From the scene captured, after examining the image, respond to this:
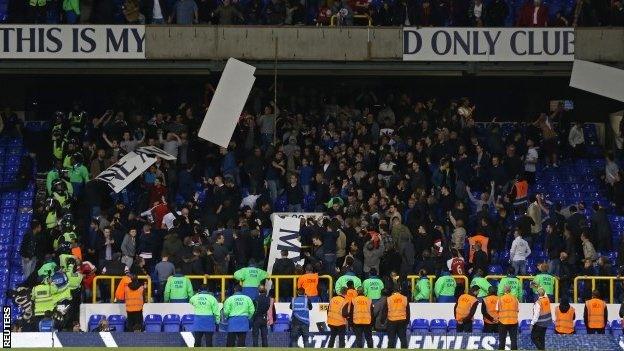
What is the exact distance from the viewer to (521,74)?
38312 mm

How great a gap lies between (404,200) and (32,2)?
874 cm

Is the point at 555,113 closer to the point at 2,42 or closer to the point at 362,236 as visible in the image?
the point at 362,236

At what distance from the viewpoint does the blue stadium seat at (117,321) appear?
3209 centimetres

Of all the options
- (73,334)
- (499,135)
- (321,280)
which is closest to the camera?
(73,334)

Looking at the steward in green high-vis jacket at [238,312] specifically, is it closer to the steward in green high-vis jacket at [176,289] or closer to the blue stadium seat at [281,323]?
the blue stadium seat at [281,323]

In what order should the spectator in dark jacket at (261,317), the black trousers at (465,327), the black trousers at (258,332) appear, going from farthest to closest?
the black trousers at (465,327) < the black trousers at (258,332) < the spectator in dark jacket at (261,317)

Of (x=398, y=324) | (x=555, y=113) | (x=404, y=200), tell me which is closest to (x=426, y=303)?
(x=398, y=324)

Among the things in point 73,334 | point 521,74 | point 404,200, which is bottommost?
point 73,334

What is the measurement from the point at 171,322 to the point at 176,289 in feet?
1.93

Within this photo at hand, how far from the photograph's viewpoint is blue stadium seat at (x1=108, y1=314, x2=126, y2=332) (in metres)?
32.1

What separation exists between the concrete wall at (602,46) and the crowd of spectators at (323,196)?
7.31ft

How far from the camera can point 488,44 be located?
37.3 metres

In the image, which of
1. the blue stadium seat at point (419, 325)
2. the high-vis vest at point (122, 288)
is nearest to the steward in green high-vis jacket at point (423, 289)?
the blue stadium seat at point (419, 325)

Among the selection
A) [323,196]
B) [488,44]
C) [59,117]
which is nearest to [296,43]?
[323,196]
